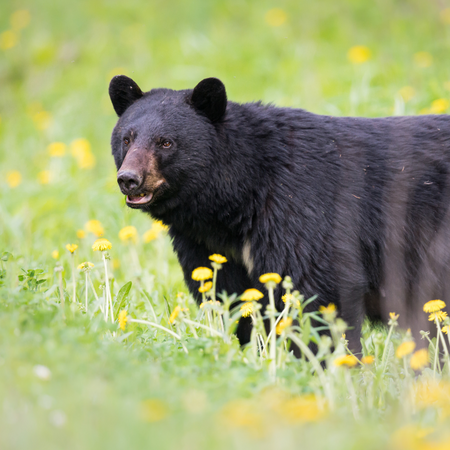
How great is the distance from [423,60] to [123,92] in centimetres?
471

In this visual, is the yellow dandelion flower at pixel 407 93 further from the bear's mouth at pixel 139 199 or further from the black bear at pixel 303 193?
the bear's mouth at pixel 139 199

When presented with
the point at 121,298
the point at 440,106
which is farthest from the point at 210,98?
the point at 440,106

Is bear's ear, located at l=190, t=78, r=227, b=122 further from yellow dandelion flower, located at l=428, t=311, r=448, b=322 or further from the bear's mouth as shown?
yellow dandelion flower, located at l=428, t=311, r=448, b=322

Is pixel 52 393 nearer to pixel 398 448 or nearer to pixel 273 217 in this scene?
pixel 398 448

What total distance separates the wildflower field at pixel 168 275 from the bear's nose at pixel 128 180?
0.31m

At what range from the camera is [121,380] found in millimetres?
1870

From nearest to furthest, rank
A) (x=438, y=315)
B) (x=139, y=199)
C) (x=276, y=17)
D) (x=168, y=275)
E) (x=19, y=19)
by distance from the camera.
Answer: (x=438, y=315) → (x=139, y=199) → (x=168, y=275) → (x=276, y=17) → (x=19, y=19)

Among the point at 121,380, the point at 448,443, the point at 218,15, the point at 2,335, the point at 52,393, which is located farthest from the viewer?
the point at 218,15

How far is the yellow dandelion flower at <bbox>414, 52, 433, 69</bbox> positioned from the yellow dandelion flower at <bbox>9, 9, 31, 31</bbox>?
25.2 feet

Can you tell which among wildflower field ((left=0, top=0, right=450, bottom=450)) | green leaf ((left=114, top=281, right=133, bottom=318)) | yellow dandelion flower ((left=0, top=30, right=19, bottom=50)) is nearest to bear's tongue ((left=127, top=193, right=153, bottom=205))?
wildflower field ((left=0, top=0, right=450, bottom=450))

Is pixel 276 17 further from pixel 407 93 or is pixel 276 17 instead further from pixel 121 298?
pixel 121 298

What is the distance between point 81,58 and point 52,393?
33.4 feet

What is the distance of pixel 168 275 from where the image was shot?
185 inches

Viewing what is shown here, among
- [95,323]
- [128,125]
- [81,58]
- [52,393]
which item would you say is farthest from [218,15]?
[52,393]
